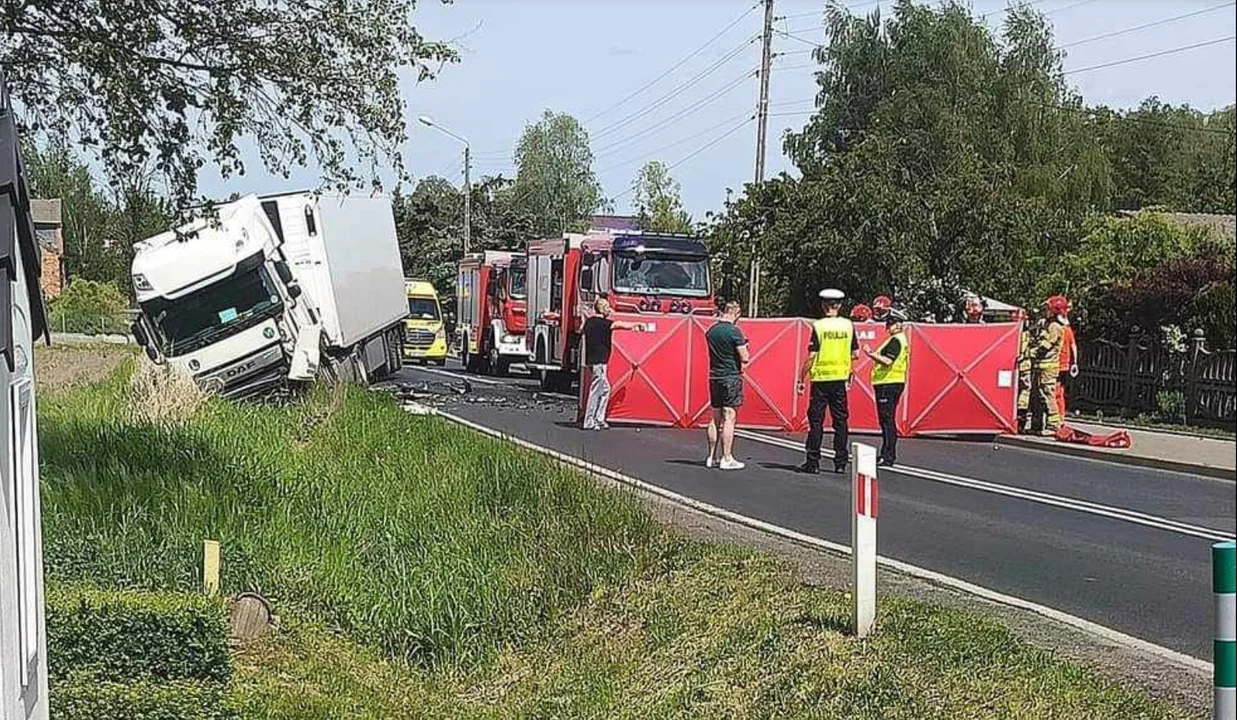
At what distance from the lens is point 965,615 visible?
779 cm

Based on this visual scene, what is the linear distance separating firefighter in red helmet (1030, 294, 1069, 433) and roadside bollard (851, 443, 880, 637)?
11905 mm

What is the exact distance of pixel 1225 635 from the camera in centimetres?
401

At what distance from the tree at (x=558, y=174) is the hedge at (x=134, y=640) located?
57.4m

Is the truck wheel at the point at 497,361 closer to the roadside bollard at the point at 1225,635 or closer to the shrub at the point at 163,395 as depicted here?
the shrub at the point at 163,395

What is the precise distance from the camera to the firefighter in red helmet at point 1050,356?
18703 mm

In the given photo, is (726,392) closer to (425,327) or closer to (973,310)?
(973,310)

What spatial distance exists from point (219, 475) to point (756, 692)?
6.74 m

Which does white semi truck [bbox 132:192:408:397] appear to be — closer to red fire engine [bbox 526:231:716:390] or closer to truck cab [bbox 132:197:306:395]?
truck cab [bbox 132:197:306:395]

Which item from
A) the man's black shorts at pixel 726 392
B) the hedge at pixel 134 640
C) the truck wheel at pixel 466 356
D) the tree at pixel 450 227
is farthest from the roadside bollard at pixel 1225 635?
the tree at pixel 450 227

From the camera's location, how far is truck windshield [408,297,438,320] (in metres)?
46.8

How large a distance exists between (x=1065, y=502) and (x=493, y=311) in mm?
25537

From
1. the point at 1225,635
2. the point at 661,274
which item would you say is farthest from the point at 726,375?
the point at 1225,635

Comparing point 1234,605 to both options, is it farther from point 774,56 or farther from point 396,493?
point 774,56

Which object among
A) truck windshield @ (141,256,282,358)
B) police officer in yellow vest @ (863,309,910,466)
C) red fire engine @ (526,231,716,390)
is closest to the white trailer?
police officer in yellow vest @ (863,309,910,466)
